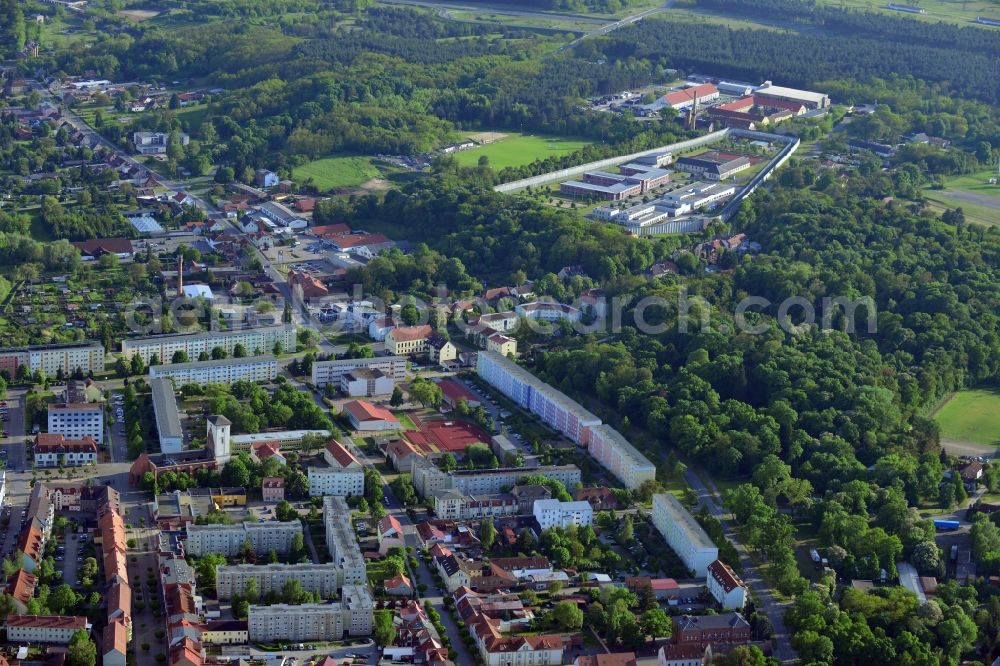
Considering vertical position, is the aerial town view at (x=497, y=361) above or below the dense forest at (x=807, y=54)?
below

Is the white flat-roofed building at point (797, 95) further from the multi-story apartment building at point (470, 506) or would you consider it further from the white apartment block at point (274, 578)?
the white apartment block at point (274, 578)

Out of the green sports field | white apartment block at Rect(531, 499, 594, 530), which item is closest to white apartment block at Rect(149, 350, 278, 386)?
white apartment block at Rect(531, 499, 594, 530)

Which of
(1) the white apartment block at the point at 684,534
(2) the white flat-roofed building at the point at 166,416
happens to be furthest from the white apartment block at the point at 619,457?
(2) the white flat-roofed building at the point at 166,416

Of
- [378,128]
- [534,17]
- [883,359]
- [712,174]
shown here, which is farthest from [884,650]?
[534,17]

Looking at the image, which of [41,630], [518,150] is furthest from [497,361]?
[518,150]

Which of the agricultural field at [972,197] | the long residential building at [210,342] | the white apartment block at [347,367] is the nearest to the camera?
the white apartment block at [347,367]

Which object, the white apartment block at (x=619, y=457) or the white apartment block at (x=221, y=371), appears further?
the white apartment block at (x=221, y=371)

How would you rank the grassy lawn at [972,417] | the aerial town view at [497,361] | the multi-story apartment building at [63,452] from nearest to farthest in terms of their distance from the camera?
the aerial town view at [497,361] < the multi-story apartment building at [63,452] < the grassy lawn at [972,417]
